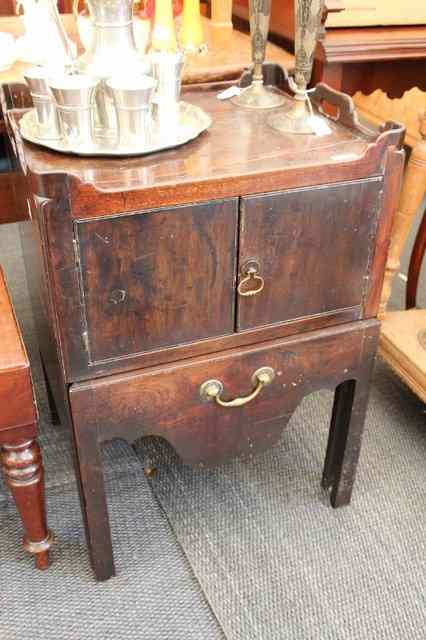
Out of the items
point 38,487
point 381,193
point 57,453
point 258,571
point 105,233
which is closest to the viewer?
point 105,233

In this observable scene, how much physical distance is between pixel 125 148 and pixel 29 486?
0.52m

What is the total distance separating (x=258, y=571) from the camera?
3.58ft

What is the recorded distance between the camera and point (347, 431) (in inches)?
43.1

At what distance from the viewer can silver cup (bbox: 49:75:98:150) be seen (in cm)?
78

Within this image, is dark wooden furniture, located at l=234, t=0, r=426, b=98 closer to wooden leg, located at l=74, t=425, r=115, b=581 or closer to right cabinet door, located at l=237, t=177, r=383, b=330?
right cabinet door, located at l=237, t=177, r=383, b=330

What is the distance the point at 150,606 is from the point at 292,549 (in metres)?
0.26

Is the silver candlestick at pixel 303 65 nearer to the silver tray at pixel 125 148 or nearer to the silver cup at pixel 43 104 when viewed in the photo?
the silver tray at pixel 125 148

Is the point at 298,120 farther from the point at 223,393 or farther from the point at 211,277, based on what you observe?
the point at 223,393

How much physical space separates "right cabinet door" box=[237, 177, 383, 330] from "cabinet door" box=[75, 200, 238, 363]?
3 centimetres

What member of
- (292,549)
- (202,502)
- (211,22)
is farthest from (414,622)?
(211,22)

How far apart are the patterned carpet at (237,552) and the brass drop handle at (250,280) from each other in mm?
511

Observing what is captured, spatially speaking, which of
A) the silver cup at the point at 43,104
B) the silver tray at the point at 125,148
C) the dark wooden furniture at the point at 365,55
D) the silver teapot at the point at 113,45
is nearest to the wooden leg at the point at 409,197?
the dark wooden furniture at the point at 365,55

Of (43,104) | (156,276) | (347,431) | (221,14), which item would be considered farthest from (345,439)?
(221,14)

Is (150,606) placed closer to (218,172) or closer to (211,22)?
(218,172)
